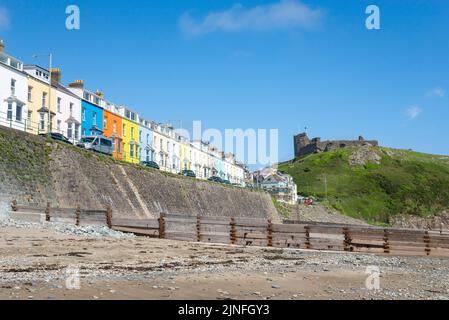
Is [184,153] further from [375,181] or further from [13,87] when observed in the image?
[375,181]

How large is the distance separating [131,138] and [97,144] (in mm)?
22712

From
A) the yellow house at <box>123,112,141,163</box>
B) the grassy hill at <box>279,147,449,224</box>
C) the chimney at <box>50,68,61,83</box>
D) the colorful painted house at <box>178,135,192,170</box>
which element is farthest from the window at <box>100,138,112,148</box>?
the grassy hill at <box>279,147,449,224</box>

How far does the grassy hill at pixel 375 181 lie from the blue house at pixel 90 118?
71.3m

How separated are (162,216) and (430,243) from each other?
661 inches

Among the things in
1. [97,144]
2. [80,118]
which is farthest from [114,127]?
[97,144]

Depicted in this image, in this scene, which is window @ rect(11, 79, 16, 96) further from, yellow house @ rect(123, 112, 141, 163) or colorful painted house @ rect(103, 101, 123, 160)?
yellow house @ rect(123, 112, 141, 163)

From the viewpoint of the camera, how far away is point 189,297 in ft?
33.7

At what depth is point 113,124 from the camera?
→ 6725cm

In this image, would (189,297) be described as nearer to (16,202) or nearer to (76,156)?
(16,202)

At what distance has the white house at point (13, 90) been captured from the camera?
43812 millimetres

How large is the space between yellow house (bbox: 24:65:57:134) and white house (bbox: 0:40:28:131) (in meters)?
1.09

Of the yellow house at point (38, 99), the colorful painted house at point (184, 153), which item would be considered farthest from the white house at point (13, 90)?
the colorful painted house at point (184, 153)

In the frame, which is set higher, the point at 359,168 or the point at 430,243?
the point at 359,168
